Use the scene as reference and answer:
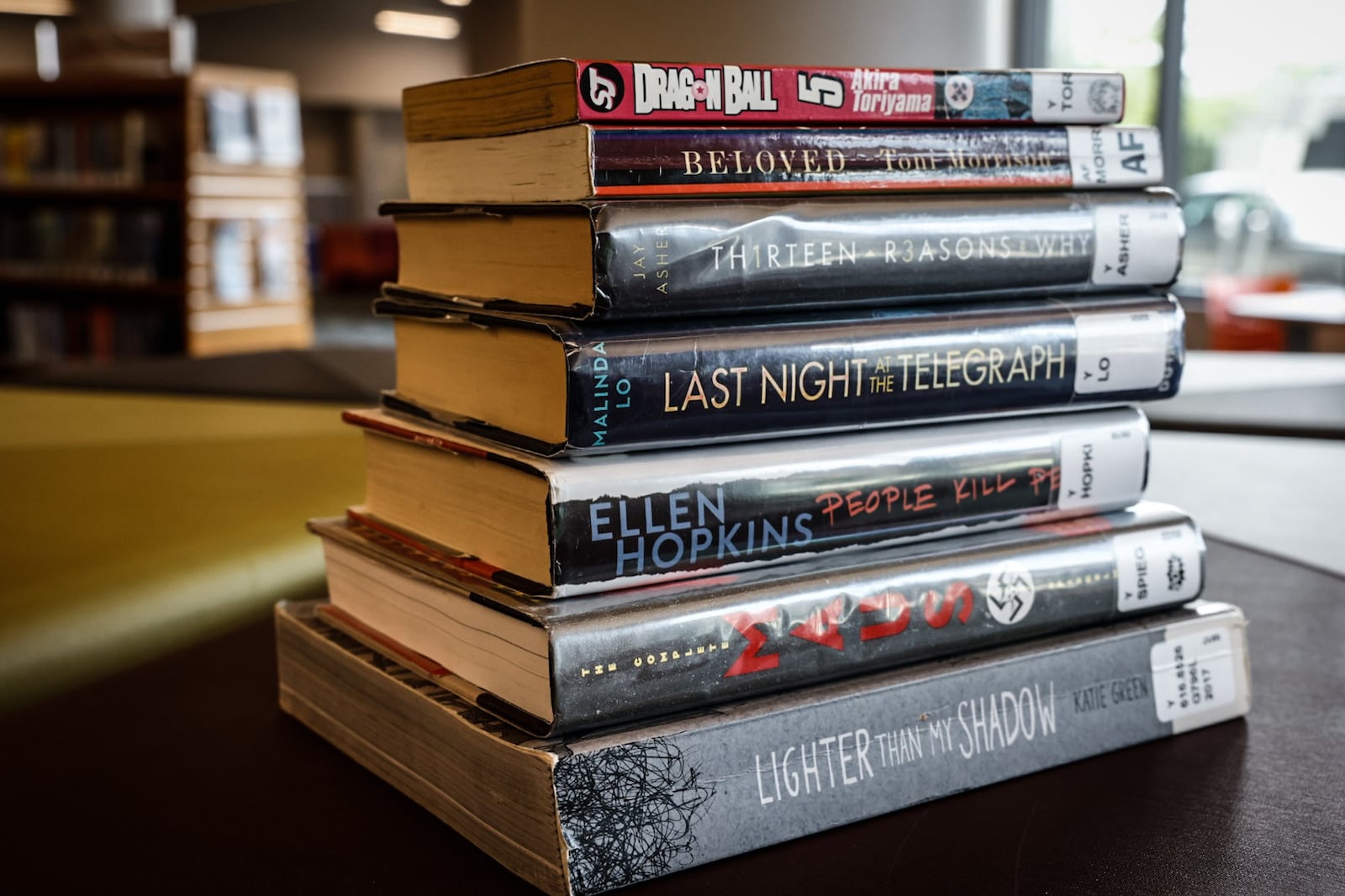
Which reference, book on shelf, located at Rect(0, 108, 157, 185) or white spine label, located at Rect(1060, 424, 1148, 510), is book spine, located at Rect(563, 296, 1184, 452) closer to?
white spine label, located at Rect(1060, 424, 1148, 510)

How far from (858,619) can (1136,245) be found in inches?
A: 9.8

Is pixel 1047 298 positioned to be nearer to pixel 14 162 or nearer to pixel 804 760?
pixel 804 760

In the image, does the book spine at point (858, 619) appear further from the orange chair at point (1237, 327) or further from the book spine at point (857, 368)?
the orange chair at point (1237, 327)

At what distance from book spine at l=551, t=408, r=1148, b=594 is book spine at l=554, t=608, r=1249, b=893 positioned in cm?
6

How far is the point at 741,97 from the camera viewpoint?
0.51m

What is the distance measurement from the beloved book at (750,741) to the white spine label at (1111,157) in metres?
0.22

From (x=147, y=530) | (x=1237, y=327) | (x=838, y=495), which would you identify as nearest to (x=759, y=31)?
(x=838, y=495)

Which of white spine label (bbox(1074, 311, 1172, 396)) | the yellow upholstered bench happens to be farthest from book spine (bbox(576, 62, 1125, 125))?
the yellow upholstered bench

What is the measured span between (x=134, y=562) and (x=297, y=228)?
5020 mm

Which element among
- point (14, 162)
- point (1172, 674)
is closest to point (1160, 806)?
point (1172, 674)

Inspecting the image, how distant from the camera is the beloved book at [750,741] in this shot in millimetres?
459

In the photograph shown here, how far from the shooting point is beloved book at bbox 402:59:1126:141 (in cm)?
48

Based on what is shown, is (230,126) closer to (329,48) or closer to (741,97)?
(741,97)

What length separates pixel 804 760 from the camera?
506 mm
